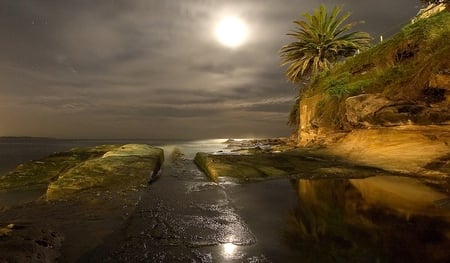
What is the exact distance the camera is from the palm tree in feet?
89.2

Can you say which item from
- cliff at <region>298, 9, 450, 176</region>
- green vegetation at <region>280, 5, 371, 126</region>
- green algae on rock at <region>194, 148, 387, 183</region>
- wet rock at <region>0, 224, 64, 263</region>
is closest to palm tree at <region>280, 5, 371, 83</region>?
green vegetation at <region>280, 5, 371, 126</region>

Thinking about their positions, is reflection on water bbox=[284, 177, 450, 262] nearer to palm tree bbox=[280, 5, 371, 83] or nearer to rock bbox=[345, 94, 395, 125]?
rock bbox=[345, 94, 395, 125]

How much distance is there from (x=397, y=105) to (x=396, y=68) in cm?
382

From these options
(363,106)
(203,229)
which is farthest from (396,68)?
(203,229)

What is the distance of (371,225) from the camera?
5324 mm

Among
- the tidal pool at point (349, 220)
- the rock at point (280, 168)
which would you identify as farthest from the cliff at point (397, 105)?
the tidal pool at point (349, 220)

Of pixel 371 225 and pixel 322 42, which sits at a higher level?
pixel 322 42

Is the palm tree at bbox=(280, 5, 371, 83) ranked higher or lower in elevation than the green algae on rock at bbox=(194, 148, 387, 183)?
higher

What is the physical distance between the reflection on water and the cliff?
3982 mm

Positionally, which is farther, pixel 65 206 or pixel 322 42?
pixel 322 42

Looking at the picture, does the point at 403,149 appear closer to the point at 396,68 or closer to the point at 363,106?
the point at 363,106

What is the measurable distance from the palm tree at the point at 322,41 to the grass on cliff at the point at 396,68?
6.50 metres

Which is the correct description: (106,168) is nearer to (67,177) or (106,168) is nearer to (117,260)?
(67,177)

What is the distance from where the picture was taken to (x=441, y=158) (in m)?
10.8
